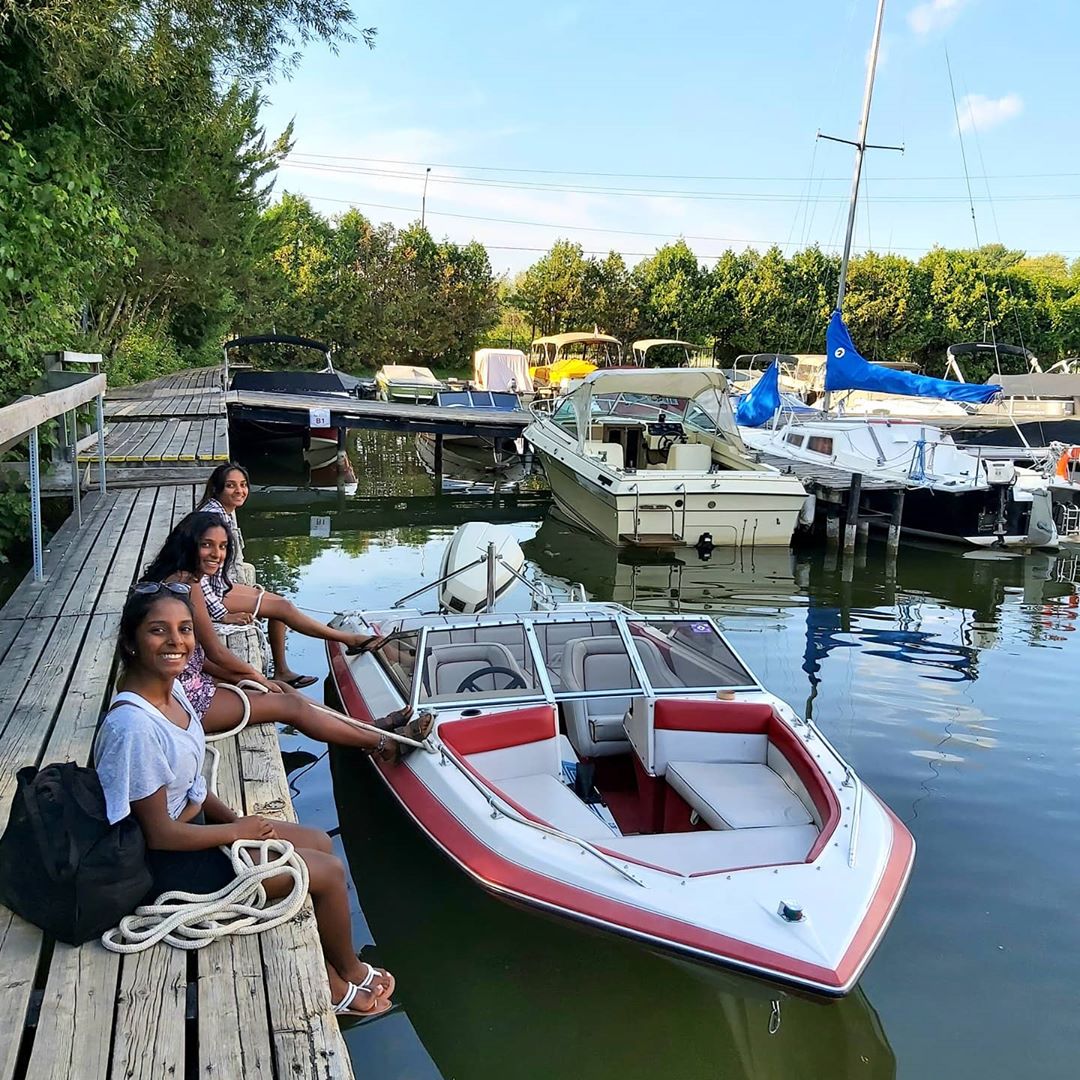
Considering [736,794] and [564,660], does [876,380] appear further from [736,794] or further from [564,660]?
[736,794]

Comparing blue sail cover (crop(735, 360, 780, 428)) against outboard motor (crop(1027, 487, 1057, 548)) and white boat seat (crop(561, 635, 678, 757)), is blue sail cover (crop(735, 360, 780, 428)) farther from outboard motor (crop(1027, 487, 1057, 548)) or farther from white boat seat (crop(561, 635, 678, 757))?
white boat seat (crop(561, 635, 678, 757))

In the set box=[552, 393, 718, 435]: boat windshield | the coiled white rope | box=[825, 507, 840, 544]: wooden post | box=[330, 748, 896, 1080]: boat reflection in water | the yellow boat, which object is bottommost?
box=[330, 748, 896, 1080]: boat reflection in water

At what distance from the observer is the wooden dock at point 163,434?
34.2 feet

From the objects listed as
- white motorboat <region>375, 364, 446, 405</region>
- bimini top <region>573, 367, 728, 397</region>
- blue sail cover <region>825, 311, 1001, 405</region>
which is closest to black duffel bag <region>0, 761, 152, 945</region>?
bimini top <region>573, 367, 728, 397</region>

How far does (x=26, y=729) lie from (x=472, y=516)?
41.8 ft

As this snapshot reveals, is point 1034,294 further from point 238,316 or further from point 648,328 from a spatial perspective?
point 238,316

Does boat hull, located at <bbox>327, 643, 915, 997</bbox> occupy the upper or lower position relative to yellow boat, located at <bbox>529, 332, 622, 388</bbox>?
lower

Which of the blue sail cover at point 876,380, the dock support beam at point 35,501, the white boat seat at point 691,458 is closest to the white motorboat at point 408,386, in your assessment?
the white boat seat at point 691,458

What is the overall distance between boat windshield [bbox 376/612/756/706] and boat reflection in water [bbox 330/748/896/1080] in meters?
1.29

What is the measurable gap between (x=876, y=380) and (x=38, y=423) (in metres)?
13.7

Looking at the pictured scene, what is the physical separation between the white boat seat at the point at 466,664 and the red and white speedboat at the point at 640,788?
1cm

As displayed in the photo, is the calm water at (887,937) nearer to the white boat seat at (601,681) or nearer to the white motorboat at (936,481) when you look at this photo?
the white boat seat at (601,681)

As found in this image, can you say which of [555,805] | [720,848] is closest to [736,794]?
[720,848]

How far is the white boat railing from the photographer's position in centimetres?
376
